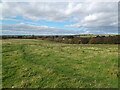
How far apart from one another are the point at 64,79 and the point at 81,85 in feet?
4.02

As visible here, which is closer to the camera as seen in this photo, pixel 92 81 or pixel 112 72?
pixel 92 81

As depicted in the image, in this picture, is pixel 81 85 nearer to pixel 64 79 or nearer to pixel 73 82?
pixel 73 82

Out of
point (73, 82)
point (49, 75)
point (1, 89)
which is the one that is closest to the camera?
point (1, 89)

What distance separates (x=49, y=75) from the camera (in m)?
7.21

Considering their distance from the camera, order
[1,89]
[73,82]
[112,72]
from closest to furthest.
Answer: [1,89]
[73,82]
[112,72]

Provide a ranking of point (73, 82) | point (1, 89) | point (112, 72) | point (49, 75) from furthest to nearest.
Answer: point (112, 72), point (49, 75), point (73, 82), point (1, 89)

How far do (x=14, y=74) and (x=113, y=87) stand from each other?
693 centimetres

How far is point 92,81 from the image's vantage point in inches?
254

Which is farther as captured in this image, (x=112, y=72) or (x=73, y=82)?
(x=112, y=72)

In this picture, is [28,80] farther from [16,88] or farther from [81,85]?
[81,85]

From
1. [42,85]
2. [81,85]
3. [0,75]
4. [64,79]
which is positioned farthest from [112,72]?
[0,75]

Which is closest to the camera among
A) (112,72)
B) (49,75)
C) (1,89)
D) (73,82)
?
(1,89)

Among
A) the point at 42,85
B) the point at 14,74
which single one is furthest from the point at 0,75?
the point at 42,85

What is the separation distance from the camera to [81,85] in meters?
5.93
